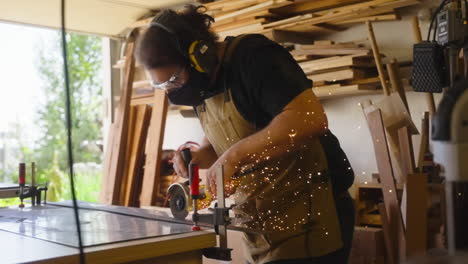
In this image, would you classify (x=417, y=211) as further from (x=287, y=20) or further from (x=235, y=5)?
(x=235, y=5)

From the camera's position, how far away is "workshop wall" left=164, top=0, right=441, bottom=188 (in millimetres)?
2658

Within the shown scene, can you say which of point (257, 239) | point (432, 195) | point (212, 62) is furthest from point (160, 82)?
point (432, 195)

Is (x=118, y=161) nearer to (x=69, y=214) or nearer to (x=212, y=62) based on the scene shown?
(x=69, y=214)

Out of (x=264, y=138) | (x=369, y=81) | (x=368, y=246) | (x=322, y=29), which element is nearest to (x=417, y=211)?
(x=264, y=138)

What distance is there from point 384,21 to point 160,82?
62.7 inches

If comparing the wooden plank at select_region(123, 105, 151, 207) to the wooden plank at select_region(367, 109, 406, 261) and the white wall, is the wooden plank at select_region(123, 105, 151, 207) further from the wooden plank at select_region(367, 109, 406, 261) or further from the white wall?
the wooden plank at select_region(367, 109, 406, 261)

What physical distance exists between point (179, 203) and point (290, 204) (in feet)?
1.24

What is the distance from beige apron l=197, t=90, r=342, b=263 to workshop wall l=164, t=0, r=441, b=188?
1113 millimetres

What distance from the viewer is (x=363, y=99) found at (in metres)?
2.83

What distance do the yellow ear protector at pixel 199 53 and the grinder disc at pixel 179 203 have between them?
39 centimetres

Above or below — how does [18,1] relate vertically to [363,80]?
above

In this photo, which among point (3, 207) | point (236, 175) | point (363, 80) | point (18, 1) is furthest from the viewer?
point (18, 1)

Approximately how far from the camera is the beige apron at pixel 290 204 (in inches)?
61.6

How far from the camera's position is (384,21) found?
2824 millimetres
